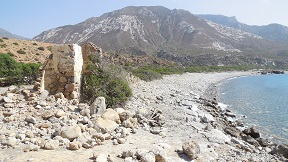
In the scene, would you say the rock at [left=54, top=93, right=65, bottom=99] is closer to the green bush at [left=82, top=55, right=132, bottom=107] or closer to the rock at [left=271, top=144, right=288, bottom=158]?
the green bush at [left=82, top=55, right=132, bottom=107]

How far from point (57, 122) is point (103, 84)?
20.6 feet

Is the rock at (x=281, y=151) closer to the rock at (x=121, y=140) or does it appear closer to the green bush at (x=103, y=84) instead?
the rock at (x=121, y=140)

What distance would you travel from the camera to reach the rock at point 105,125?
450 inches

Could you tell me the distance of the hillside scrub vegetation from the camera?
980 inches

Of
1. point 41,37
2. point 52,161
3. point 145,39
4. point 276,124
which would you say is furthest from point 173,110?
point 41,37

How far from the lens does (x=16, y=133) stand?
9898mm

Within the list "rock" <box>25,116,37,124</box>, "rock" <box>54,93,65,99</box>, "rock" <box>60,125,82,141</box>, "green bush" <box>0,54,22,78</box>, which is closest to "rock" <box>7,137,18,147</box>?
"rock" <box>60,125,82,141</box>

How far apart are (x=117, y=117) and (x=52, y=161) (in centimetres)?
475

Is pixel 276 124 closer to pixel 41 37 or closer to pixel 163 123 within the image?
pixel 163 123

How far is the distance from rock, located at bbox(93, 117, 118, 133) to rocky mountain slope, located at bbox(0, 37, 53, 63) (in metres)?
36.6

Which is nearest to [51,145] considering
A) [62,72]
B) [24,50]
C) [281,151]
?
[62,72]

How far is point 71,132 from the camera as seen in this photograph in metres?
10.3

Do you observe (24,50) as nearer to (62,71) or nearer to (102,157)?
(62,71)

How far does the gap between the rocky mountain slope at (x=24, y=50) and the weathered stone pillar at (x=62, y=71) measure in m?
32.2
